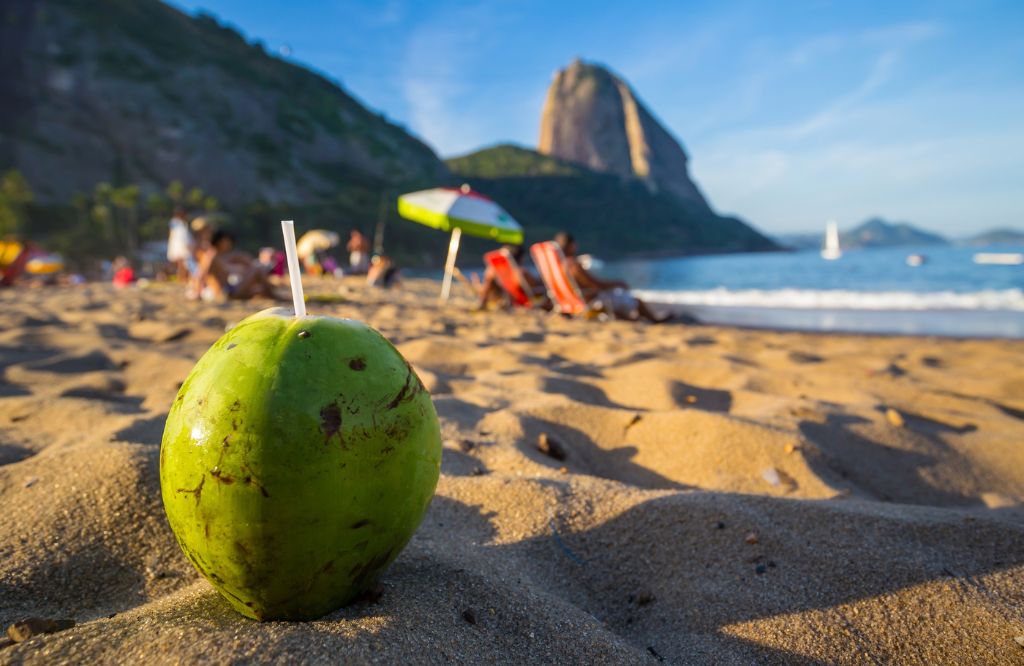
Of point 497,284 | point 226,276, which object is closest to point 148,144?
point 226,276

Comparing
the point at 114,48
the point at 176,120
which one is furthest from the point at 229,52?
the point at 176,120

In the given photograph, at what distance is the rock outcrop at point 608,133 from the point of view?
404 ft

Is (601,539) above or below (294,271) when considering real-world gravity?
below

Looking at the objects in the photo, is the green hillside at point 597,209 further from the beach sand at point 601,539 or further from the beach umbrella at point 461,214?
the beach sand at point 601,539

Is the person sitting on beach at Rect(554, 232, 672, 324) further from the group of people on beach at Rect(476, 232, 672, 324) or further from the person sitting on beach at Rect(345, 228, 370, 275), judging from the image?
the person sitting on beach at Rect(345, 228, 370, 275)

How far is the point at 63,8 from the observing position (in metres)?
50.3

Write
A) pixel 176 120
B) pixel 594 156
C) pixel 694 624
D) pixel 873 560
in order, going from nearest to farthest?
pixel 694 624 → pixel 873 560 → pixel 176 120 → pixel 594 156

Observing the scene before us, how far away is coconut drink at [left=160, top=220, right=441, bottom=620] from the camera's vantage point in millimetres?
890

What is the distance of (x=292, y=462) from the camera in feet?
2.89

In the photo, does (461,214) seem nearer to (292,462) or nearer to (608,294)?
(608,294)

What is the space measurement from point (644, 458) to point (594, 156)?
129m

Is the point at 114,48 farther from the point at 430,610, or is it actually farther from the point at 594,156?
the point at 594,156

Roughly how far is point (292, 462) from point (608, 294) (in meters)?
7.52

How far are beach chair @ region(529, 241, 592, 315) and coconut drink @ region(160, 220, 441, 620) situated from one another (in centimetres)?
703
